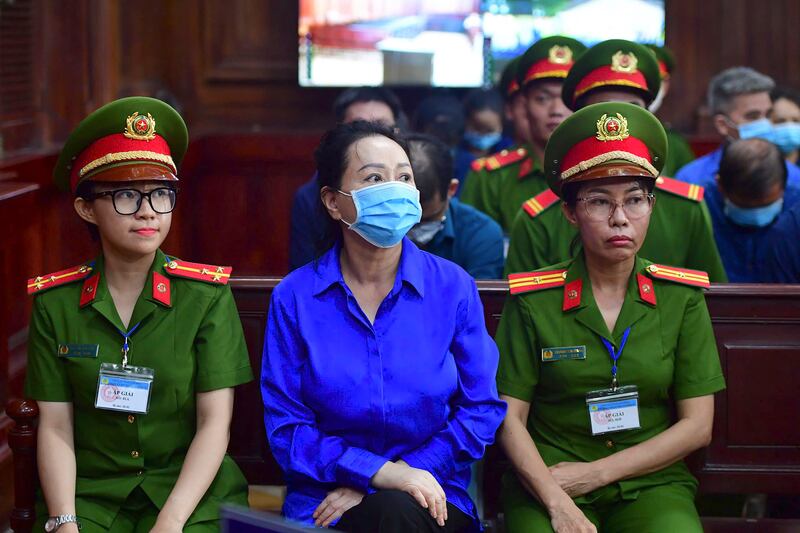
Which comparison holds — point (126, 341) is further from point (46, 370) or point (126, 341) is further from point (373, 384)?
point (373, 384)

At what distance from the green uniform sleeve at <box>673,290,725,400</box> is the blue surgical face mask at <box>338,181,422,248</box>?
709 mm

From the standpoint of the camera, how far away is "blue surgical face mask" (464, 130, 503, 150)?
640 centimetres

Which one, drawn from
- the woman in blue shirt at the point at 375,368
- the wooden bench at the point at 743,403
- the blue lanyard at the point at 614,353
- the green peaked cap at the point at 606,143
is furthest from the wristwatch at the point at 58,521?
the green peaked cap at the point at 606,143

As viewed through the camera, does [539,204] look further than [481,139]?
No

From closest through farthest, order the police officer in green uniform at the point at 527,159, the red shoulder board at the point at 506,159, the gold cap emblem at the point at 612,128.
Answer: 1. the gold cap emblem at the point at 612,128
2. the police officer in green uniform at the point at 527,159
3. the red shoulder board at the point at 506,159

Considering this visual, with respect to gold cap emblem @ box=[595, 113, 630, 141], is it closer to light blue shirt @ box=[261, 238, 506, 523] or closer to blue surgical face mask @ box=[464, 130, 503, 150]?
light blue shirt @ box=[261, 238, 506, 523]

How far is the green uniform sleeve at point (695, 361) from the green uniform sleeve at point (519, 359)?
1.13 feet

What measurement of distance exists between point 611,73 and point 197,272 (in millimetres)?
1665

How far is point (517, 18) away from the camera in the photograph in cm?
705

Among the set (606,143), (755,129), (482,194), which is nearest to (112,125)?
(606,143)

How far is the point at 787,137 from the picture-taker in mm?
5375

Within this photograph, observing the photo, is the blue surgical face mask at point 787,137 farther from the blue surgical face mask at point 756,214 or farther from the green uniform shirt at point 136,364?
the green uniform shirt at point 136,364

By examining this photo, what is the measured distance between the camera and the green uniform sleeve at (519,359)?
9.48 ft

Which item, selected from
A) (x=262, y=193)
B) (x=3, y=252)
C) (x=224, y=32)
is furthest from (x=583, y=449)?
(x=224, y=32)
